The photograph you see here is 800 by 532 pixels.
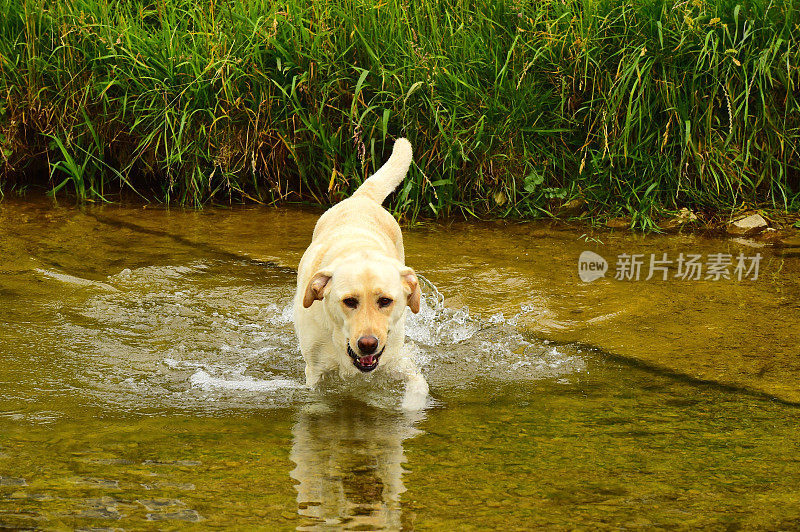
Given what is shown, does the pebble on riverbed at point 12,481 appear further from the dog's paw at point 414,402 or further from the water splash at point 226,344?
the dog's paw at point 414,402

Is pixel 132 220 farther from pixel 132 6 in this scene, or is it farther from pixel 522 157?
pixel 522 157

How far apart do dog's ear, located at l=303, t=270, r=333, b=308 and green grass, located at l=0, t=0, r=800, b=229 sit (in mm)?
2742

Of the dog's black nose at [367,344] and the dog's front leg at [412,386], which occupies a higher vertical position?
the dog's black nose at [367,344]

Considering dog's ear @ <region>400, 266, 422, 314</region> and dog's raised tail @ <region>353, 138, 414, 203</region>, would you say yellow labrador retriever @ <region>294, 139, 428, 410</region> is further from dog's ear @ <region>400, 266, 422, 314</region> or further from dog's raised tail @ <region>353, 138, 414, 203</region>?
dog's raised tail @ <region>353, 138, 414, 203</region>

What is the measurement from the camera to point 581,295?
18.0 feet

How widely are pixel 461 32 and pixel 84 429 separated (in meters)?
4.33

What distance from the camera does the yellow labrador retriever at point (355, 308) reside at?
3.86 meters

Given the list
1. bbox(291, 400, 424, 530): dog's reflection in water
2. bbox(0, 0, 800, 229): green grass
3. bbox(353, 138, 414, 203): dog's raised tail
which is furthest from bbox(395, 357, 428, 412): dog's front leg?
bbox(0, 0, 800, 229): green grass

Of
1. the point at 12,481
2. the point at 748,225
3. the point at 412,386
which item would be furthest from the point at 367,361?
the point at 748,225

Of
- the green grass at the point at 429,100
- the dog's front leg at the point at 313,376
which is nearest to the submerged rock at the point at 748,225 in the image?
the green grass at the point at 429,100

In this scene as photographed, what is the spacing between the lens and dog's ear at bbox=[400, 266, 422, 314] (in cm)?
407

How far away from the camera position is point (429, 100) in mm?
6672

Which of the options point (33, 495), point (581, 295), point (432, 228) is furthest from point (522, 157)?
point (33, 495)

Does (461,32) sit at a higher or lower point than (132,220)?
higher
